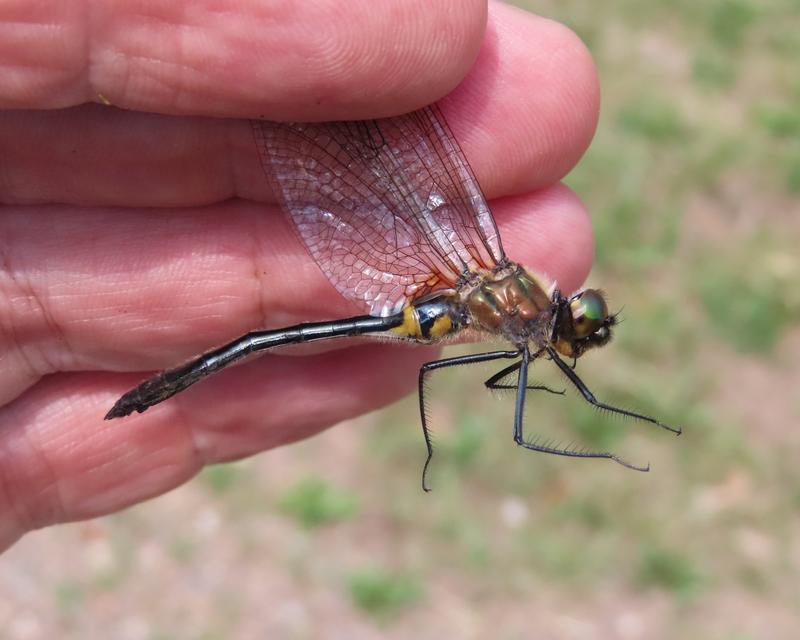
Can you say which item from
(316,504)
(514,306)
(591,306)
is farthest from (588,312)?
(316,504)

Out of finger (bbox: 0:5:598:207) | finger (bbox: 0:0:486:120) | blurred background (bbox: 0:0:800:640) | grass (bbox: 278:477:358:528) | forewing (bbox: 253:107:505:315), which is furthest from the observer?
grass (bbox: 278:477:358:528)

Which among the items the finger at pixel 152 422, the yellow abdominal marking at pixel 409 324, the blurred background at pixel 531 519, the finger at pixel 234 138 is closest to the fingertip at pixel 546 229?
the finger at pixel 234 138

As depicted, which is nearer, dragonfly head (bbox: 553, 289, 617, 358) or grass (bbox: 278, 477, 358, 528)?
dragonfly head (bbox: 553, 289, 617, 358)

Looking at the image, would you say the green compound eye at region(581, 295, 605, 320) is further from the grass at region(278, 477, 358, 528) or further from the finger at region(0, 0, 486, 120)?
the grass at region(278, 477, 358, 528)

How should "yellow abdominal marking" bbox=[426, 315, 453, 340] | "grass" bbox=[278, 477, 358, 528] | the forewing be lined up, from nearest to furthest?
the forewing → "yellow abdominal marking" bbox=[426, 315, 453, 340] → "grass" bbox=[278, 477, 358, 528]

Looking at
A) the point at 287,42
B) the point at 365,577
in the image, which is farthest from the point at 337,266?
the point at 365,577

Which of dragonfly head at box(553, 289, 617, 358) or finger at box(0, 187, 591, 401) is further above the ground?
finger at box(0, 187, 591, 401)

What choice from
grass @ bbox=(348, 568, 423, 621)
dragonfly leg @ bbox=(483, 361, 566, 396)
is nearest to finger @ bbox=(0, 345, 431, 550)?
dragonfly leg @ bbox=(483, 361, 566, 396)

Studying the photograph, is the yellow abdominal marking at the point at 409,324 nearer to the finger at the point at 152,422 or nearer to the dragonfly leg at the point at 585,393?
the finger at the point at 152,422
